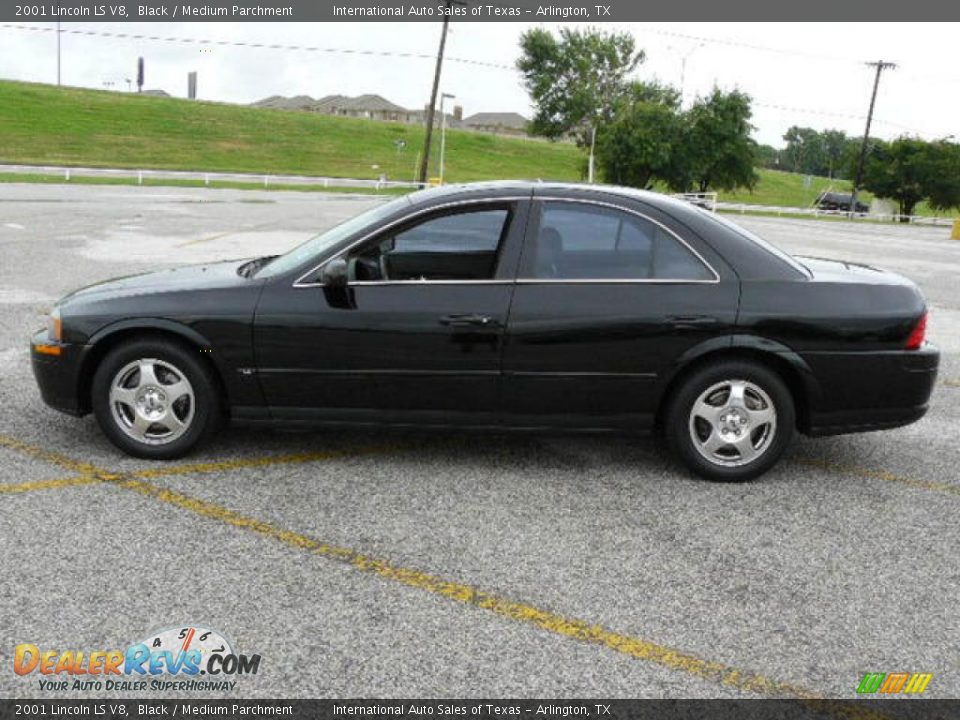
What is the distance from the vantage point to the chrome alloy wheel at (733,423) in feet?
15.3

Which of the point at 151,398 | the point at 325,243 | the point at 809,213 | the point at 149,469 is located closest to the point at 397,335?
the point at 325,243

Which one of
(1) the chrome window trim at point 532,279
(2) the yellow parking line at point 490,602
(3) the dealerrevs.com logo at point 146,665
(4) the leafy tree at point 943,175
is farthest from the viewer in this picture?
(4) the leafy tree at point 943,175

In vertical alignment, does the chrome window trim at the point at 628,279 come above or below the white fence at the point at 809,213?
above

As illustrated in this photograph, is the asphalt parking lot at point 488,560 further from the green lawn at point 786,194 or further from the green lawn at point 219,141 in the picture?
the green lawn at point 786,194

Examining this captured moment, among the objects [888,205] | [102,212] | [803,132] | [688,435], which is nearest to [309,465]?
[688,435]

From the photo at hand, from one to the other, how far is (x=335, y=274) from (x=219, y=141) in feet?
223

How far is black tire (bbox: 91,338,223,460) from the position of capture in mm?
4660

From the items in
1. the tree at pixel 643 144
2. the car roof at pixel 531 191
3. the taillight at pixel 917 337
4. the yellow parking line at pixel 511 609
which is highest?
the tree at pixel 643 144

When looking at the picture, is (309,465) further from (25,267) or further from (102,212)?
(102,212)

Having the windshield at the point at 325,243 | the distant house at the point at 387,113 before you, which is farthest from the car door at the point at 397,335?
the distant house at the point at 387,113

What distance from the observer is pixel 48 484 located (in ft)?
14.4

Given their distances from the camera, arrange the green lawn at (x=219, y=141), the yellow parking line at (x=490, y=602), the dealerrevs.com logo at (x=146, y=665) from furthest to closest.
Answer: the green lawn at (x=219, y=141)
the yellow parking line at (x=490, y=602)
the dealerrevs.com logo at (x=146, y=665)

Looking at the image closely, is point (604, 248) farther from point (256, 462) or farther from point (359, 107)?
point (359, 107)

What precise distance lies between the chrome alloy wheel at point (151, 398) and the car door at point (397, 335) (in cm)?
45
